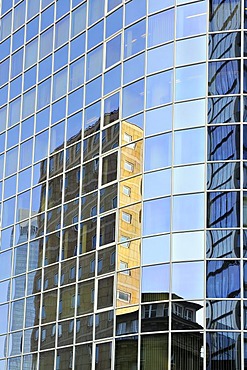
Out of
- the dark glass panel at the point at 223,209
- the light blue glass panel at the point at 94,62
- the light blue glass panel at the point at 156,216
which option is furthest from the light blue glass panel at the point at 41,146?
the dark glass panel at the point at 223,209

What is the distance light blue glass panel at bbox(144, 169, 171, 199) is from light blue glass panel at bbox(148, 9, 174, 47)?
15.4ft

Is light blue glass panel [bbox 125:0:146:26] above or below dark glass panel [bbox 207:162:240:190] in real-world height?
above

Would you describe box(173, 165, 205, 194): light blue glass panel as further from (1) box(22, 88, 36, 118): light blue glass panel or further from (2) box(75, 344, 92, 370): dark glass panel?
(1) box(22, 88, 36, 118): light blue glass panel

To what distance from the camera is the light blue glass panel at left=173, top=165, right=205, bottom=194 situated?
3195 centimetres

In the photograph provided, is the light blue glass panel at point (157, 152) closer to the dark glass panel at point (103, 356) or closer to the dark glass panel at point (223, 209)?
the dark glass panel at point (223, 209)

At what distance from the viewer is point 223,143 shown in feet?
105

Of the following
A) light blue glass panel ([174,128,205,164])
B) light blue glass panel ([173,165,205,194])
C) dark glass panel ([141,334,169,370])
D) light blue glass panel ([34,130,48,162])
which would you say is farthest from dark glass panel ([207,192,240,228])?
light blue glass panel ([34,130,48,162])

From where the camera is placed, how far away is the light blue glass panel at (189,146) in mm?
32250

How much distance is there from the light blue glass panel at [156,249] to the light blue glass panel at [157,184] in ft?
4.87

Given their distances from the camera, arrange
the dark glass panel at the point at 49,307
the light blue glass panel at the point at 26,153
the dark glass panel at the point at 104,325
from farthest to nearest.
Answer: the light blue glass panel at the point at 26,153 → the dark glass panel at the point at 49,307 → the dark glass panel at the point at 104,325

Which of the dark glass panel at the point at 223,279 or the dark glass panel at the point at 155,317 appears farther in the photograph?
the dark glass panel at the point at 155,317

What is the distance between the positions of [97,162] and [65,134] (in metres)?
3.40

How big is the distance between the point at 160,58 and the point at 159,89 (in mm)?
1110

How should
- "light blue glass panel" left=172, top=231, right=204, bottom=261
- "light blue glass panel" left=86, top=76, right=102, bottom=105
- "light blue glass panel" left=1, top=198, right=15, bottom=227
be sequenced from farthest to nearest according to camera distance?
1. "light blue glass panel" left=1, top=198, right=15, bottom=227
2. "light blue glass panel" left=86, top=76, right=102, bottom=105
3. "light blue glass panel" left=172, top=231, right=204, bottom=261
